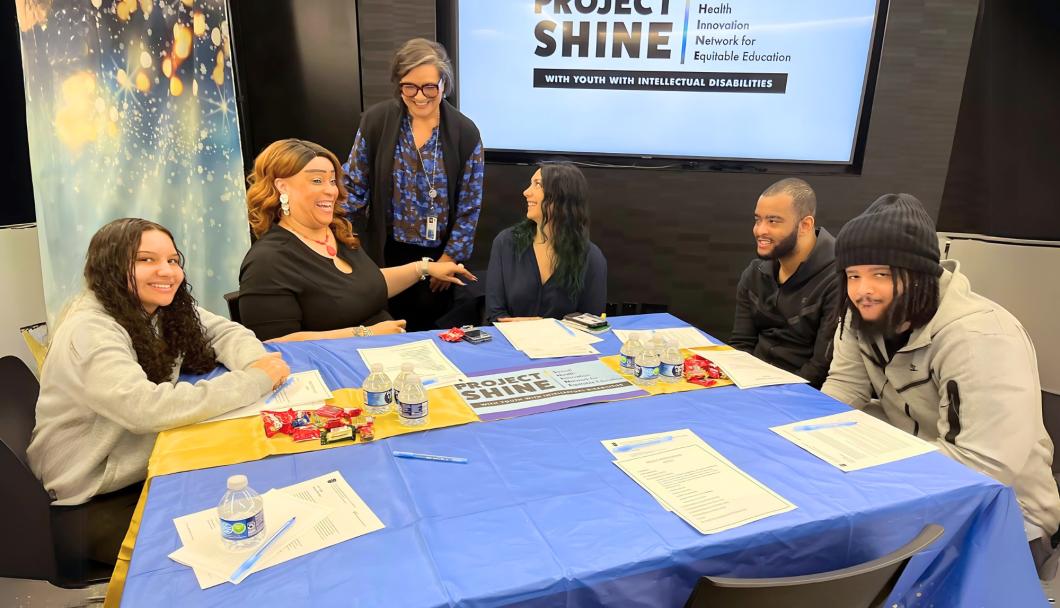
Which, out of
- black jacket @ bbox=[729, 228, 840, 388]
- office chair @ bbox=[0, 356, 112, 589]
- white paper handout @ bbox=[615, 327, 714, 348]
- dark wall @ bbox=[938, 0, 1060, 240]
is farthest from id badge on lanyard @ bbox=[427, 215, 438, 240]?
dark wall @ bbox=[938, 0, 1060, 240]

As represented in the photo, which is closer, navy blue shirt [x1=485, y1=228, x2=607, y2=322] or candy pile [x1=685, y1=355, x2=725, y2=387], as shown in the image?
candy pile [x1=685, y1=355, x2=725, y2=387]

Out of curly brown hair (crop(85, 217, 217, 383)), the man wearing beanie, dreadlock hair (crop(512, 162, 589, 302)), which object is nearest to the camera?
the man wearing beanie

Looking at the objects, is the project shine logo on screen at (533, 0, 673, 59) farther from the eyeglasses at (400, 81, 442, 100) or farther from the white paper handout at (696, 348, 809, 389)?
the white paper handout at (696, 348, 809, 389)

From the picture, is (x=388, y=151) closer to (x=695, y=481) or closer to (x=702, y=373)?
(x=702, y=373)

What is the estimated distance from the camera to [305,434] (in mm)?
1371

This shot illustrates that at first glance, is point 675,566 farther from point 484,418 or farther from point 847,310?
point 847,310

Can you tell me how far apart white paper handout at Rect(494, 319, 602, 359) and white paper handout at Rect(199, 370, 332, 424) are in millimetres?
619

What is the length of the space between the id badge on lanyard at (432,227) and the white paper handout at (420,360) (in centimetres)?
104

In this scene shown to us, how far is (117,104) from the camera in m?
2.30

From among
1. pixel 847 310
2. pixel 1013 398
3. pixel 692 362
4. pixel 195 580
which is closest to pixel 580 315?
pixel 692 362

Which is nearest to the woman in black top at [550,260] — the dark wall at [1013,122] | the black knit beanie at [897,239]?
the black knit beanie at [897,239]

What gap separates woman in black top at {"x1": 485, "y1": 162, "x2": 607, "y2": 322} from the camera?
260 cm

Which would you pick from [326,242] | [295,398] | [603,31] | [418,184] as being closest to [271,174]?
[326,242]

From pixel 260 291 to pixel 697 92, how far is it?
8.60 ft
